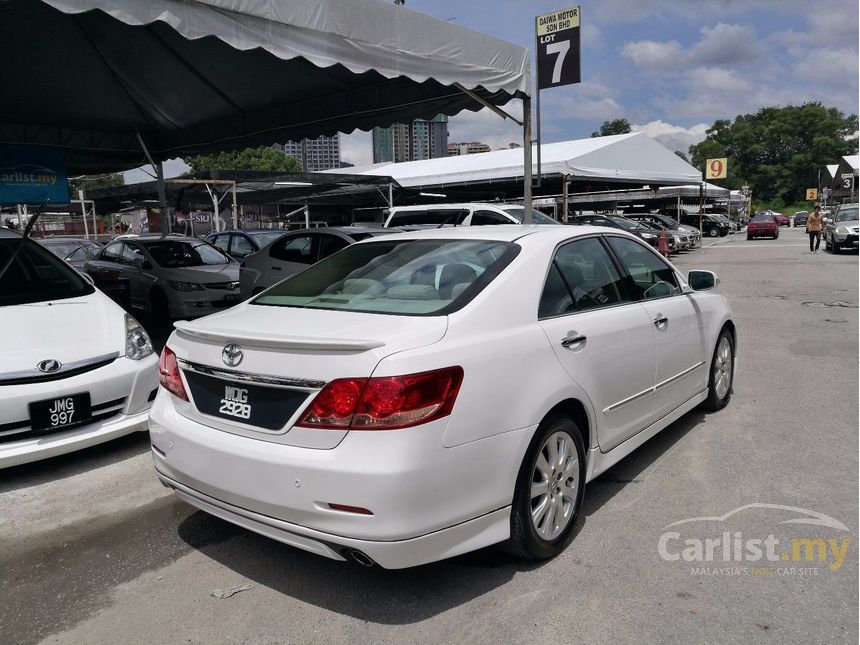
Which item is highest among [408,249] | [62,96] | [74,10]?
[62,96]

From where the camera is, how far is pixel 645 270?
4.26 metres

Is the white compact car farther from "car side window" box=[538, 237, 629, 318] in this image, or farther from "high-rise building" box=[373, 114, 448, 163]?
"high-rise building" box=[373, 114, 448, 163]

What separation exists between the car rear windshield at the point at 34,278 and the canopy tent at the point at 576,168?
17.5 metres

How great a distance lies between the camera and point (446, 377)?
2.47m

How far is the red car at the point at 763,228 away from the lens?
34656 mm

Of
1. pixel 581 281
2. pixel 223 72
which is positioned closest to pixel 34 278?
pixel 223 72

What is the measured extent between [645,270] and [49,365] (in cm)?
397

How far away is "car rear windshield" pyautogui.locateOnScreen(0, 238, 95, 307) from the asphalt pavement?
1.37 m

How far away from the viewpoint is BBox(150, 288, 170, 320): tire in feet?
32.6

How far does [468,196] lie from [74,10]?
31208 millimetres

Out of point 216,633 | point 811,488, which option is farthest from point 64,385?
point 811,488

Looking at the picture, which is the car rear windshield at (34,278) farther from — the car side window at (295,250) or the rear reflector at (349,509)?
the car side window at (295,250)

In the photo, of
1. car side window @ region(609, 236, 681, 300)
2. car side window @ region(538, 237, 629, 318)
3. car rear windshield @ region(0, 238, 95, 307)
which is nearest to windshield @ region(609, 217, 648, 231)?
car side window @ region(609, 236, 681, 300)

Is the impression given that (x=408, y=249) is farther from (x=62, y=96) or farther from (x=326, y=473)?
(x=62, y=96)
